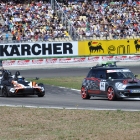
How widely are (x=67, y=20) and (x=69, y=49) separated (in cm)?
302

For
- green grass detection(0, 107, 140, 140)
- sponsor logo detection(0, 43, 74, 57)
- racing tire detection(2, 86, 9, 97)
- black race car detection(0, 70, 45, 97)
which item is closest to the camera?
green grass detection(0, 107, 140, 140)

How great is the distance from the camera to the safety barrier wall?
1729 inches

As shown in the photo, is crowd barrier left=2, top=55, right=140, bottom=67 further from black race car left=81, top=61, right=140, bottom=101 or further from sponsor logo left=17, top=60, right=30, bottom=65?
black race car left=81, top=61, right=140, bottom=101

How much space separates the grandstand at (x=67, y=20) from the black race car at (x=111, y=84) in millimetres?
22289

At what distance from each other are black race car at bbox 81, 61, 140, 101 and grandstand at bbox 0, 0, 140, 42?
22.3m

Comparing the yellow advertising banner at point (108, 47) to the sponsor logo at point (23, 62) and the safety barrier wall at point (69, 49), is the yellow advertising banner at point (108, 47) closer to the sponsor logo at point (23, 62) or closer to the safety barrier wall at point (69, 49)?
the safety barrier wall at point (69, 49)

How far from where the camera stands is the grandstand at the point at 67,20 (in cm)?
4459

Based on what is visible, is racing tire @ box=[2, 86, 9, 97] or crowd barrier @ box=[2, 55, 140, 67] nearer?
racing tire @ box=[2, 86, 9, 97]

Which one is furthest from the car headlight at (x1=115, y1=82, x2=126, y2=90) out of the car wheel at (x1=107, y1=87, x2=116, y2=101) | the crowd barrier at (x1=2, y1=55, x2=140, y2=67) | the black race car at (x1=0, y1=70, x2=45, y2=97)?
the crowd barrier at (x1=2, y1=55, x2=140, y2=67)

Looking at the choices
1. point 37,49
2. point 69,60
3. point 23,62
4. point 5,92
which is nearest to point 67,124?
point 5,92

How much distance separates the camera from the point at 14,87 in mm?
23234

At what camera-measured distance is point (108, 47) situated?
45.9m

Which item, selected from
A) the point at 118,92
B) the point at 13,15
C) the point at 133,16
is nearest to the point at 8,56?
the point at 13,15

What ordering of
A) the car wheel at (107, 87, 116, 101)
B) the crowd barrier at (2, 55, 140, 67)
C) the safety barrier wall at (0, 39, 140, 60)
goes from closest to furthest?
the car wheel at (107, 87, 116, 101), the crowd barrier at (2, 55, 140, 67), the safety barrier wall at (0, 39, 140, 60)
